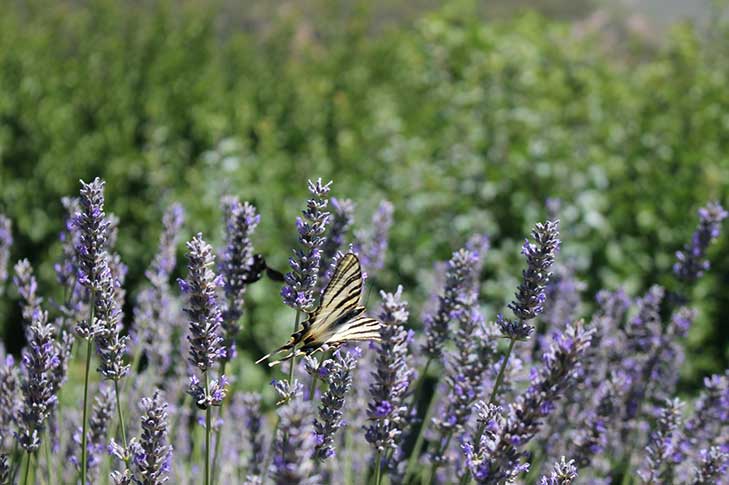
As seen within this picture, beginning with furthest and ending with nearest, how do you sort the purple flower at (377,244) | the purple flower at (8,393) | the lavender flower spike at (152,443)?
the purple flower at (377,244)
the purple flower at (8,393)
the lavender flower spike at (152,443)

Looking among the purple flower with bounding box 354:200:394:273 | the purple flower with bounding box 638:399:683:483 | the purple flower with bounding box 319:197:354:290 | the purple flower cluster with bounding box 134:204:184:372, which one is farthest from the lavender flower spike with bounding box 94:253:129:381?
the purple flower with bounding box 638:399:683:483

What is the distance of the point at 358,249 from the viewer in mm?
2584

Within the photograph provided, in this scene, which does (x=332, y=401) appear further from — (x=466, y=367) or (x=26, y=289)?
(x=26, y=289)

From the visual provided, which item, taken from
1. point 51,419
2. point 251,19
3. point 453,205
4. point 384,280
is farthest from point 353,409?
point 251,19

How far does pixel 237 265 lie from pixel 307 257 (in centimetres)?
34

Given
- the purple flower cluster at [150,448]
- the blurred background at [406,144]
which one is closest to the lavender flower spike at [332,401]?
the purple flower cluster at [150,448]

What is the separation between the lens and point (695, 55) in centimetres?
741

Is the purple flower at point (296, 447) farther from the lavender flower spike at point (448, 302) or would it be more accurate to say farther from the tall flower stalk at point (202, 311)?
the lavender flower spike at point (448, 302)

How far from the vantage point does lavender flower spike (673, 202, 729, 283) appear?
8.74 ft

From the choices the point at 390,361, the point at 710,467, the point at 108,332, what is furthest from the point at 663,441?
the point at 108,332

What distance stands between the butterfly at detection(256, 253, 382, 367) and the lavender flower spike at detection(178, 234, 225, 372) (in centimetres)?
12

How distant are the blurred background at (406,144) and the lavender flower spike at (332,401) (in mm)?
2835

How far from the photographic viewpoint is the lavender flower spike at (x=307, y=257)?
5.70ft

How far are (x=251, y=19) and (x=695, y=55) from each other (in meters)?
5.44
